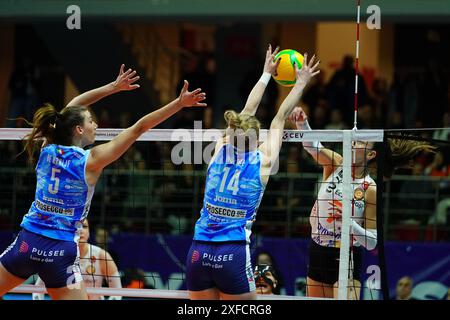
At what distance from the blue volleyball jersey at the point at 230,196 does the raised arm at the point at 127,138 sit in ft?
1.56

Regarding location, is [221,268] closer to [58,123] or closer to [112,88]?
[58,123]

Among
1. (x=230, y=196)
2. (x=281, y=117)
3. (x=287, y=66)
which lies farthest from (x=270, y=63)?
(x=230, y=196)

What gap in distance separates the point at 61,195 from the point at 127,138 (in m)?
0.67

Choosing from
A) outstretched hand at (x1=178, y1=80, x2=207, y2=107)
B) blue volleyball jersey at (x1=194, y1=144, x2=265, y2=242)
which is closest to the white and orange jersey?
blue volleyball jersey at (x1=194, y1=144, x2=265, y2=242)

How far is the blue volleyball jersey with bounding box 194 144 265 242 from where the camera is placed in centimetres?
650

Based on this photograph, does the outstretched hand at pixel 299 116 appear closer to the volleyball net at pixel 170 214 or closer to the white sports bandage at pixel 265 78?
the white sports bandage at pixel 265 78

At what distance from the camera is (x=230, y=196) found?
6.52 metres

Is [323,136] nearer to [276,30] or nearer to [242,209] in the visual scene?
[242,209]

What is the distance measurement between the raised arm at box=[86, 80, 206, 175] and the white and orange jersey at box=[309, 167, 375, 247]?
2.20 m

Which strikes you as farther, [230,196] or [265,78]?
[265,78]

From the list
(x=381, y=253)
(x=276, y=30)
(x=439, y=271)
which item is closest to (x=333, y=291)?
(x=381, y=253)

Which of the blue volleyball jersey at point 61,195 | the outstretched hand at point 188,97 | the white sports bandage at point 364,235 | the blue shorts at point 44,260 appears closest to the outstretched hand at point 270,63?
the outstretched hand at point 188,97

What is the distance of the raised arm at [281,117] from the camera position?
6.81m

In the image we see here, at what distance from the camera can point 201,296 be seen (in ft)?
21.2
